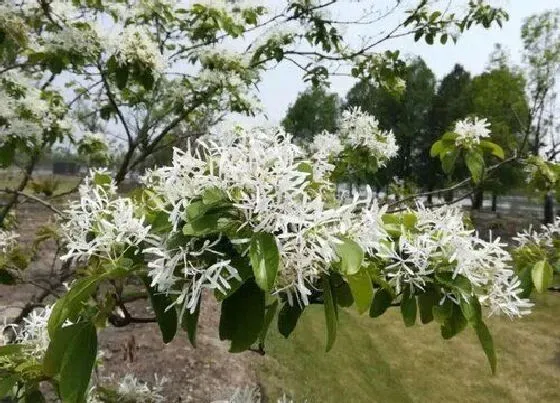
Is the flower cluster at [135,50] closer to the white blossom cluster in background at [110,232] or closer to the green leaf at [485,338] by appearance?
the white blossom cluster in background at [110,232]

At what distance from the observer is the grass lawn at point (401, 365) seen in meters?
5.11

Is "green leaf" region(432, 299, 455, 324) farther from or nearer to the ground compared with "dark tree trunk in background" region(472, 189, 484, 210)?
nearer to the ground

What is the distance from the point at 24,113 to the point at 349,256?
6.97 ft

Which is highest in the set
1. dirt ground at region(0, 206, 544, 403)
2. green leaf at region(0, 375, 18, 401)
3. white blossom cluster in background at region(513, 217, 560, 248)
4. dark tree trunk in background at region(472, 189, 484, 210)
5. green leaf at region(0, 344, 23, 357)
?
dark tree trunk in background at region(472, 189, 484, 210)

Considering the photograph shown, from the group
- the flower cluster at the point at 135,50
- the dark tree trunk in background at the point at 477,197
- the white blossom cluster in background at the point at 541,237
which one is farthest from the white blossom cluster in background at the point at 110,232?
the dark tree trunk in background at the point at 477,197

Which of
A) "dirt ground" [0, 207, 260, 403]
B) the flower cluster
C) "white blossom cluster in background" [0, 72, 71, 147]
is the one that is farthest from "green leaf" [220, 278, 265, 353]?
"dirt ground" [0, 207, 260, 403]

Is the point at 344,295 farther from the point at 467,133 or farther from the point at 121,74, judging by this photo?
the point at 121,74

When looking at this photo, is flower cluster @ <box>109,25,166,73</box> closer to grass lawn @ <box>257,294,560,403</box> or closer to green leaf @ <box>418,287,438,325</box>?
green leaf @ <box>418,287,438,325</box>

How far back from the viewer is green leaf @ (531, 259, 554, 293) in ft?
3.94

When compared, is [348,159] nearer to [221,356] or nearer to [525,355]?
[221,356]

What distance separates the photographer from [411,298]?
32.0 inches

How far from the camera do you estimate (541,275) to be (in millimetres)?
1220

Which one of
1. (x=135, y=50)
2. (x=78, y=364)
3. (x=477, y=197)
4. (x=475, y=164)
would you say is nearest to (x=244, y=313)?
(x=78, y=364)

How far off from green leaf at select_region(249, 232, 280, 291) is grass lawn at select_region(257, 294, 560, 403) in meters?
4.16
